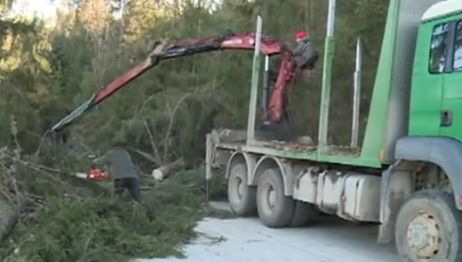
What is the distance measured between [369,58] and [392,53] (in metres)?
6.34

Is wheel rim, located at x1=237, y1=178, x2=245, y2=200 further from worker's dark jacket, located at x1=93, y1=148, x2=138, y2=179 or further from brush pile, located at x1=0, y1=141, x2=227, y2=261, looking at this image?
worker's dark jacket, located at x1=93, y1=148, x2=138, y2=179

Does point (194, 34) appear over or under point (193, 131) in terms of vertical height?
over

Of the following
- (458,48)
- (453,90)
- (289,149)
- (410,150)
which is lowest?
(289,149)

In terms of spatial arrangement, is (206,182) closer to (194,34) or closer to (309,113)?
(309,113)

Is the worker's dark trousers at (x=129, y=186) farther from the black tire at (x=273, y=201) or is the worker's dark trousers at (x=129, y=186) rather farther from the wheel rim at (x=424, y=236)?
the wheel rim at (x=424, y=236)

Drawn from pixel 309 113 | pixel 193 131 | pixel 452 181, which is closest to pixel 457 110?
pixel 452 181

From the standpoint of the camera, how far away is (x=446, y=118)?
8273 mm

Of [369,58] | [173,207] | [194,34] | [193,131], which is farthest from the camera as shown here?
[194,34]

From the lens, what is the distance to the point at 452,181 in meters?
8.00

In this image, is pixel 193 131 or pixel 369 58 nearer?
pixel 369 58

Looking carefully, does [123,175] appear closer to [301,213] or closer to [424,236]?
[301,213]

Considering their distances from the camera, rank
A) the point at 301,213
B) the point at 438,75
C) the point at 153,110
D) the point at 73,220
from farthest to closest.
→ the point at 153,110 → the point at 301,213 → the point at 73,220 → the point at 438,75

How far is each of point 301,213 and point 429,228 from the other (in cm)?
425

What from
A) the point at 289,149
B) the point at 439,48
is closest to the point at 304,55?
the point at 289,149
